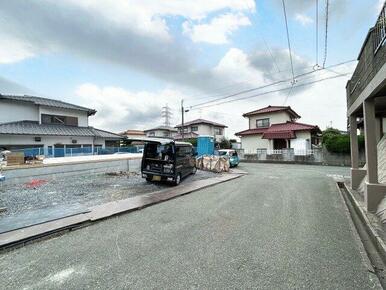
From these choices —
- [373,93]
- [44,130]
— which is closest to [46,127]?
[44,130]

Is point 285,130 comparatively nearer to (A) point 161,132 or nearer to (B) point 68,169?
(B) point 68,169

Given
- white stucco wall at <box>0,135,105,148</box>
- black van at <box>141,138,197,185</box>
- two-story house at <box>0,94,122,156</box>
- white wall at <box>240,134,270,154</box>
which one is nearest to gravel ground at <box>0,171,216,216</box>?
black van at <box>141,138,197,185</box>

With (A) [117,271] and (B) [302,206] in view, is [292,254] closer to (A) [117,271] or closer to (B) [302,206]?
(A) [117,271]

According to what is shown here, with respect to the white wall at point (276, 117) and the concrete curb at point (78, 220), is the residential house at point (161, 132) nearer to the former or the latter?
the white wall at point (276, 117)

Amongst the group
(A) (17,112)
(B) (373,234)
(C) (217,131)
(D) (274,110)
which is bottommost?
(B) (373,234)

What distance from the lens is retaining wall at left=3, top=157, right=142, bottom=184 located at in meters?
9.81

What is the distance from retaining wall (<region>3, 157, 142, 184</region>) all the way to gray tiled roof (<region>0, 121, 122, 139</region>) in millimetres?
8159

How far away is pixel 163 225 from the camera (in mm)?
4855

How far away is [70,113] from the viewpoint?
22078mm

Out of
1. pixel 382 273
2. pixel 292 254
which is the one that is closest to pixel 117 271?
pixel 292 254

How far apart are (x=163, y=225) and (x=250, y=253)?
2150 millimetres

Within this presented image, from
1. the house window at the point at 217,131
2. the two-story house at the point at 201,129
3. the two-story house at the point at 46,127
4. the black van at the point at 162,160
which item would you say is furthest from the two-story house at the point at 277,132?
the two-story house at the point at 46,127

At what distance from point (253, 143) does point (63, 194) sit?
23.1m

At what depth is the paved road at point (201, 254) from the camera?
110 inches
